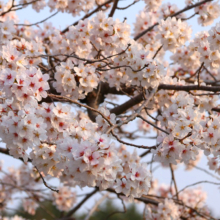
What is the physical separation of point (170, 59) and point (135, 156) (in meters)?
1.47

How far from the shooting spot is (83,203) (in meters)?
4.03

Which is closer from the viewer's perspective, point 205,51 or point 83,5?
point 205,51

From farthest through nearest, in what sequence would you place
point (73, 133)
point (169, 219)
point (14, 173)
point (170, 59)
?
point (14, 173), point (170, 59), point (169, 219), point (73, 133)

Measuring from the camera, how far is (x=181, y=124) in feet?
6.89

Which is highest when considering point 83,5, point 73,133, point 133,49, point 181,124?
point 83,5

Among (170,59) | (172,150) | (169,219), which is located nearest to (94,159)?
(172,150)

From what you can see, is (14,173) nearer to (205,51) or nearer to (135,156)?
(135,156)

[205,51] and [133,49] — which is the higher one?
[205,51]

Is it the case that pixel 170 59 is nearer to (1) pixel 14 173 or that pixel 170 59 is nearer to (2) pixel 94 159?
(2) pixel 94 159

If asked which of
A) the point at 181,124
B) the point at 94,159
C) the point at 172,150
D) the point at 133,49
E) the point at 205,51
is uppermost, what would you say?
the point at 205,51

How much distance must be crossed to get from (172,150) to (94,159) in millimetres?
752

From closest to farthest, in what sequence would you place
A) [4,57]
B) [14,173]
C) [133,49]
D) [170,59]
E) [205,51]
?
[4,57], [133,49], [205,51], [170,59], [14,173]

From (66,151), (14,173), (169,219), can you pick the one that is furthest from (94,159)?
(14,173)

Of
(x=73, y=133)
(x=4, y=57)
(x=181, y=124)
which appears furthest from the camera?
(x=181, y=124)
